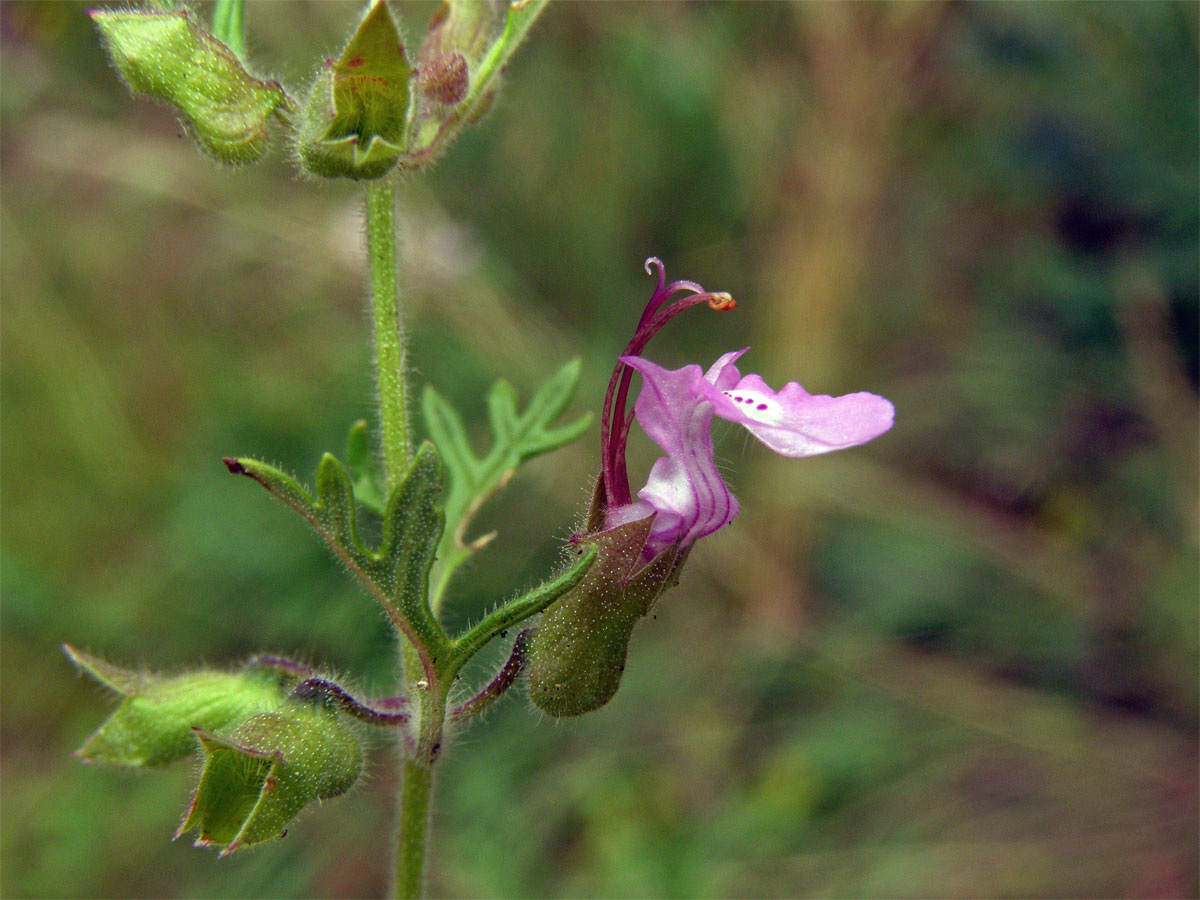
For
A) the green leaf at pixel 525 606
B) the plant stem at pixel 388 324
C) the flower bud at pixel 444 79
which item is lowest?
the green leaf at pixel 525 606

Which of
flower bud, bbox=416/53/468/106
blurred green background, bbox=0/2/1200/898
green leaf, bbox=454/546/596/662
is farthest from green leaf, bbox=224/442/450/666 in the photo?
blurred green background, bbox=0/2/1200/898

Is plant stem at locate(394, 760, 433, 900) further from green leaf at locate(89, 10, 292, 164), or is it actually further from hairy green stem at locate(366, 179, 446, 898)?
green leaf at locate(89, 10, 292, 164)

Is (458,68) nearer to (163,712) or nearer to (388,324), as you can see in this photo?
(388,324)

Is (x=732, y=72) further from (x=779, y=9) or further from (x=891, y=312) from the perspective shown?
(x=891, y=312)

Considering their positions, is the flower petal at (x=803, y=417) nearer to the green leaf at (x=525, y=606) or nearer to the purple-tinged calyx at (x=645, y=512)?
the purple-tinged calyx at (x=645, y=512)

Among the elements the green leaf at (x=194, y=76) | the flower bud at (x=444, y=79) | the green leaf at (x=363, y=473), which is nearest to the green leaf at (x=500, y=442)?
the green leaf at (x=363, y=473)

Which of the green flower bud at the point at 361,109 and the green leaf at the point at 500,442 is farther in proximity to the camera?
the green leaf at the point at 500,442
